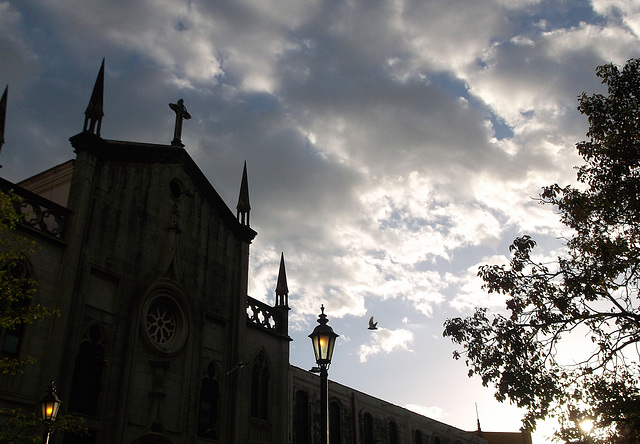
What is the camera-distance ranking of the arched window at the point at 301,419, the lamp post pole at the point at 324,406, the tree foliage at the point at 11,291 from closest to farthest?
the lamp post pole at the point at 324,406, the tree foliage at the point at 11,291, the arched window at the point at 301,419

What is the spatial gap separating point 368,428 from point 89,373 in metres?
20.6

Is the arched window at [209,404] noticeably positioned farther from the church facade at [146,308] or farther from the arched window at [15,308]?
the arched window at [15,308]

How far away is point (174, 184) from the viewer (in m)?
21.1

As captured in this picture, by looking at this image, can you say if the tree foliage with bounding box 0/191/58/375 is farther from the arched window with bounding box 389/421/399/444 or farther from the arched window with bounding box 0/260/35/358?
the arched window with bounding box 389/421/399/444

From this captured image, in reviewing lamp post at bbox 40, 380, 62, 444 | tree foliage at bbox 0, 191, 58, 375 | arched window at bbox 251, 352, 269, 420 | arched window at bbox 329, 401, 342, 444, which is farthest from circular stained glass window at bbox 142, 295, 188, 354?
arched window at bbox 329, 401, 342, 444

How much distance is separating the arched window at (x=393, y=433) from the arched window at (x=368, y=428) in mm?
2338

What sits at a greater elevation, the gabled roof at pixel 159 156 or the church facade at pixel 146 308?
the gabled roof at pixel 159 156

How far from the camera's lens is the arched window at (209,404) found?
1962 centimetres

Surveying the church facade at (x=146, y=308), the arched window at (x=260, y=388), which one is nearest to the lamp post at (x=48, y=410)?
the church facade at (x=146, y=308)

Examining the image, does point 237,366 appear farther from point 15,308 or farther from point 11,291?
point 11,291

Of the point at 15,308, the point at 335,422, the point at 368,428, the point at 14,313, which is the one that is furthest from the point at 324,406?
the point at 368,428

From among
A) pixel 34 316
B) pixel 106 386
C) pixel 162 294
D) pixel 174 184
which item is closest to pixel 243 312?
pixel 162 294

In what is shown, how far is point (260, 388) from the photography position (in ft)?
74.5

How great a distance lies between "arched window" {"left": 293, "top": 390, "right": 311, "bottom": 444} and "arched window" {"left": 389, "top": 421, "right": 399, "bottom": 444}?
984 cm
